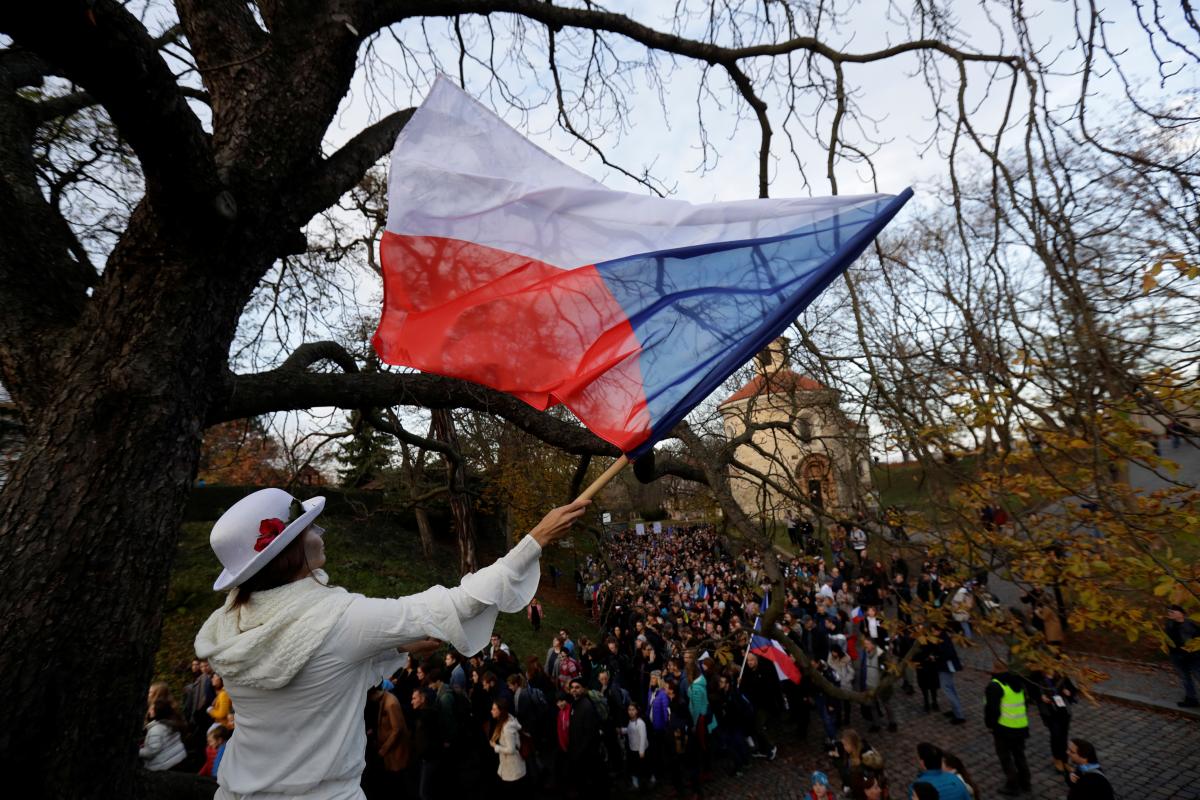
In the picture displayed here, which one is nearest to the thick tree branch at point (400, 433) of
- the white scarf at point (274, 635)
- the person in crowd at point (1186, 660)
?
the white scarf at point (274, 635)

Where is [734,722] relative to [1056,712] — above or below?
below

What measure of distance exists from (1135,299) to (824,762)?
8.85 metres

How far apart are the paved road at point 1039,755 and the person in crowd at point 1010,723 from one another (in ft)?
0.92

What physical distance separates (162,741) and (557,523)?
631 centimetres

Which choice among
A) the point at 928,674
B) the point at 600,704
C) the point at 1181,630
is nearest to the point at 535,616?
the point at 600,704

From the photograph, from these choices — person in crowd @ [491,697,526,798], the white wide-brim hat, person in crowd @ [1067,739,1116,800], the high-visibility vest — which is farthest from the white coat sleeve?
the high-visibility vest

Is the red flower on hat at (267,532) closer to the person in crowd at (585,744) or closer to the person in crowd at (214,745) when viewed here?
the person in crowd at (214,745)

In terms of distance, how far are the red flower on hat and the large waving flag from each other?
2.75ft

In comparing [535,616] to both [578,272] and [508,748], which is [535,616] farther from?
[578,272]

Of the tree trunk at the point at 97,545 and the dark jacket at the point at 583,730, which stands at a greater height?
the tree trunk at the point at 97,545

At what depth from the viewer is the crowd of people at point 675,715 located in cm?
588

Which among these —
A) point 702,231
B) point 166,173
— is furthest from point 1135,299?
point 166,173

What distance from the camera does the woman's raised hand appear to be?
1889 millimetres

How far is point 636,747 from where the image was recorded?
8.61 metres
